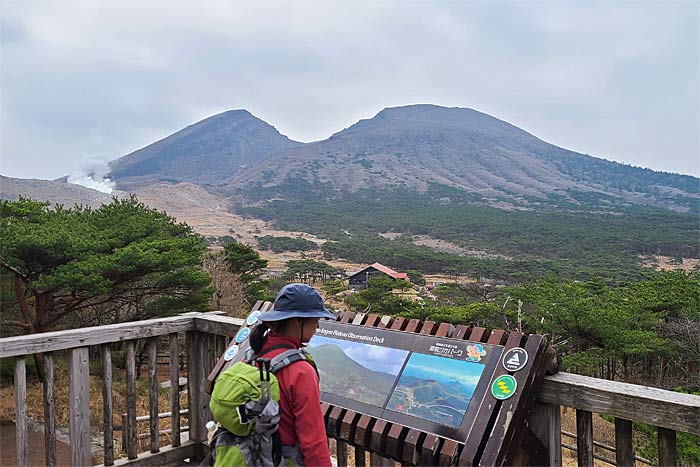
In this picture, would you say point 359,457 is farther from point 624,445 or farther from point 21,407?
point 21,407

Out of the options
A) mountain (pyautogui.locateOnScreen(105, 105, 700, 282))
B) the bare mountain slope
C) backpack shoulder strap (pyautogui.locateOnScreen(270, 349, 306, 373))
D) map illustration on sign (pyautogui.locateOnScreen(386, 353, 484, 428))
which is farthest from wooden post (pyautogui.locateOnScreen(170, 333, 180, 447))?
the bare mountain slope

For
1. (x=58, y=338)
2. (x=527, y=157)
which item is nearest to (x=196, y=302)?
(x=58, y=338)

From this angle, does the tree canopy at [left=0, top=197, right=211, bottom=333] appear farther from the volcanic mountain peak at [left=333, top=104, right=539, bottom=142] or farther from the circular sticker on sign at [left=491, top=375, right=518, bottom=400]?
the volcanic mountain peak at [left=333, top=104, right=539, bottom=142]

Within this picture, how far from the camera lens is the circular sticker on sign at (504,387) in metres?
1.72

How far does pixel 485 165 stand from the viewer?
5330 inches

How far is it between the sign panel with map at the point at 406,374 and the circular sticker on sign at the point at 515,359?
33 mm

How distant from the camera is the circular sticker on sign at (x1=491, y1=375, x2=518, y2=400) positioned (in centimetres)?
172

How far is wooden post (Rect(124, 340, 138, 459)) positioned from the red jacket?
1453mm

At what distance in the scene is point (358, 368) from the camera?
7.04 feet

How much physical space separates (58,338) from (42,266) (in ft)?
40.5

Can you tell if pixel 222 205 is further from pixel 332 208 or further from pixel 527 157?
pixel 527 157

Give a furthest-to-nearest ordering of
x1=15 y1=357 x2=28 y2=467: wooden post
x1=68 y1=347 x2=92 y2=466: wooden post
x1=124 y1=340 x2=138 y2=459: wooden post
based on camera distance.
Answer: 1. x1=124 y1=340 x2=138 y2=459: wooden post
2. x1=68 y1=347 x2=92 y2=466: wooden post
3. x1=15 y1=357 x2=28 y2=467: wooden post

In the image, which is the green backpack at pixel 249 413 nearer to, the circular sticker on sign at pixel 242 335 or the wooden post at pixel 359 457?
the wooden post at pixel 359 457

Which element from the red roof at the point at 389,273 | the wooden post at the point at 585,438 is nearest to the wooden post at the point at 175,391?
the wooden post at the point at 585,438
